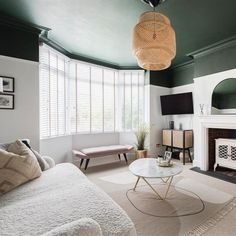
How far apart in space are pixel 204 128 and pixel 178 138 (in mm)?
823

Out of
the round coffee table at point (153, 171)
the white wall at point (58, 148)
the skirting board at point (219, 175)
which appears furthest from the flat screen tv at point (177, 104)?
the white wall at point (58, 148)

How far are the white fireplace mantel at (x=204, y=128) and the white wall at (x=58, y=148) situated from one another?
10.2ft

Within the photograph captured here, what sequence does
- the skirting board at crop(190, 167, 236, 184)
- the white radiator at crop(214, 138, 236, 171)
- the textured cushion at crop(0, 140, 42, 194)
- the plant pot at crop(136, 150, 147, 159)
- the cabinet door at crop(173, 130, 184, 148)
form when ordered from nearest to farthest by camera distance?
1. the textured cushion at crop(0, 140, 42, 194)
2. the skirting board at crop(190, 167, 236, 184)
3. the white radiator at crop(214, 138, 236, 171)
4. the cabinet door at crop(173, 130, 184, 148)
5. the plant pot at crop(136, 150, 147, 159)

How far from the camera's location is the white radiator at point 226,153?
3.52 meters

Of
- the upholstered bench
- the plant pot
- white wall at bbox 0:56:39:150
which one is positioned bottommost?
the plant pot

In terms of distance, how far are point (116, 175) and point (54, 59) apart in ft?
9.43

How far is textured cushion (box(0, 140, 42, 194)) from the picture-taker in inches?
64.7

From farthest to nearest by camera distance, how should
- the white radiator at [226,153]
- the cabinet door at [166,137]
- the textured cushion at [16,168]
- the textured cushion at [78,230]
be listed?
the cabinet door at [166,137], the white radiator at [226,153], the textured cushion at [16,168], the textured cushion at [78,230]

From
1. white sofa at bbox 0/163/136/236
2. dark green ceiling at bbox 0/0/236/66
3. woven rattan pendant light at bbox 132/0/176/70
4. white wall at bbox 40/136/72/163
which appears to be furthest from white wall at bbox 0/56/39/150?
woven rattan pendant light at bbox 132/0/176/70

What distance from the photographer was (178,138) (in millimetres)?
4625

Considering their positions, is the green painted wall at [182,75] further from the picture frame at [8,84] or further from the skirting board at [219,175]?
the picture frame at [8,84]

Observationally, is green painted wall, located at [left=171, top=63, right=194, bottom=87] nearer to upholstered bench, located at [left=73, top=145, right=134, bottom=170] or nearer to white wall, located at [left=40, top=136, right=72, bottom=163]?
upholstered bench, located at [left=73, top=145, right=134, bottom=170]

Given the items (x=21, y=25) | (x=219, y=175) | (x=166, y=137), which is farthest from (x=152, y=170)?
(x=21, y=25)

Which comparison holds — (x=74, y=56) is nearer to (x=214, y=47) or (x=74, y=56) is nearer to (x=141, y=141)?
(x=141, y=141)
